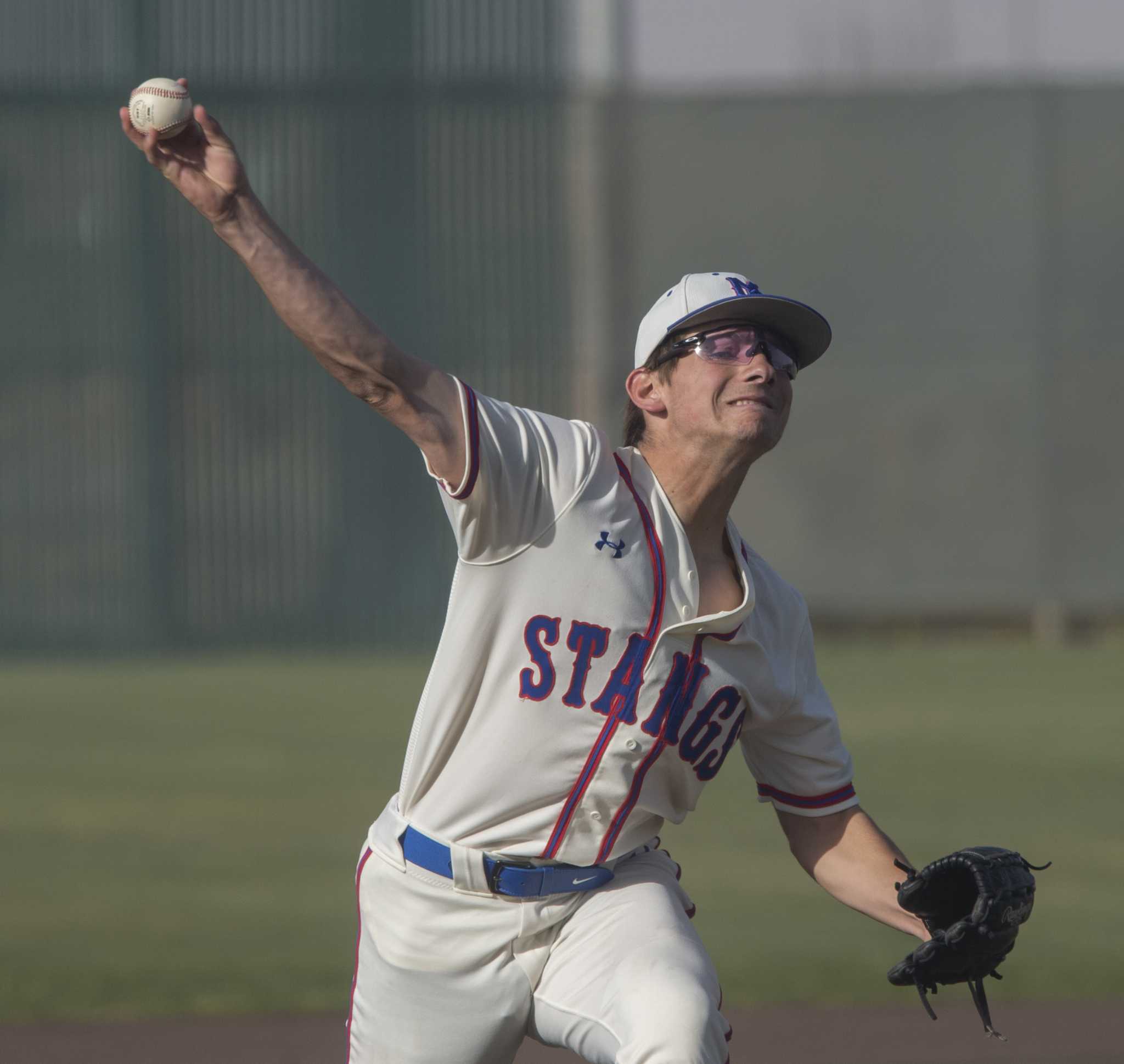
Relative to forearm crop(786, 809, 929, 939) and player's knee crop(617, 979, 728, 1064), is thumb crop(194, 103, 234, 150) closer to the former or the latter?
Answer: player's knee crop(617, 979, 728, 1064)

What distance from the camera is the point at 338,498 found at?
639 inches

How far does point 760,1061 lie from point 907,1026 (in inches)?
24.3

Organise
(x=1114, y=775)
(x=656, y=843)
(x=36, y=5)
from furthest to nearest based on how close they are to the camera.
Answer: (x=36, y=5) < (x=1114, y=775) < (x=656, y=843)

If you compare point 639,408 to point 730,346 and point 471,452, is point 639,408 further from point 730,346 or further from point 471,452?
point 471,452

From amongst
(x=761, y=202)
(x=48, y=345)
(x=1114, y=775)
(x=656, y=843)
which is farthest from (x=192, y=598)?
(x=656, y=843)

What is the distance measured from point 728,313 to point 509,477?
1.94ft

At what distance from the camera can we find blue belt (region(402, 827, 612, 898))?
312cm

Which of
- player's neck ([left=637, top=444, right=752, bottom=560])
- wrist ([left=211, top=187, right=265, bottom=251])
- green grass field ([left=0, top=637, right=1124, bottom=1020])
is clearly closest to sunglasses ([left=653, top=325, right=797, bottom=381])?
player's neck ([left=637, top=444, right=752, bottom=560])

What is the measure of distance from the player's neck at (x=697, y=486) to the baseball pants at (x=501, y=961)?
635 mm

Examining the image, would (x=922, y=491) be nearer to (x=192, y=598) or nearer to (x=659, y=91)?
(x=659, y=91)

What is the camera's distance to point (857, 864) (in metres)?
3.48

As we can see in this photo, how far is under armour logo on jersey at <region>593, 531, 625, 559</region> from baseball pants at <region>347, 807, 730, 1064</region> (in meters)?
0.59

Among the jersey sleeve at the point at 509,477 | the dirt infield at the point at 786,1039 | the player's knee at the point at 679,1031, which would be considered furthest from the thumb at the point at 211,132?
the dirt infield at the point at 786,1039

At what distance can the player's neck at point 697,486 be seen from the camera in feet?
10.6
